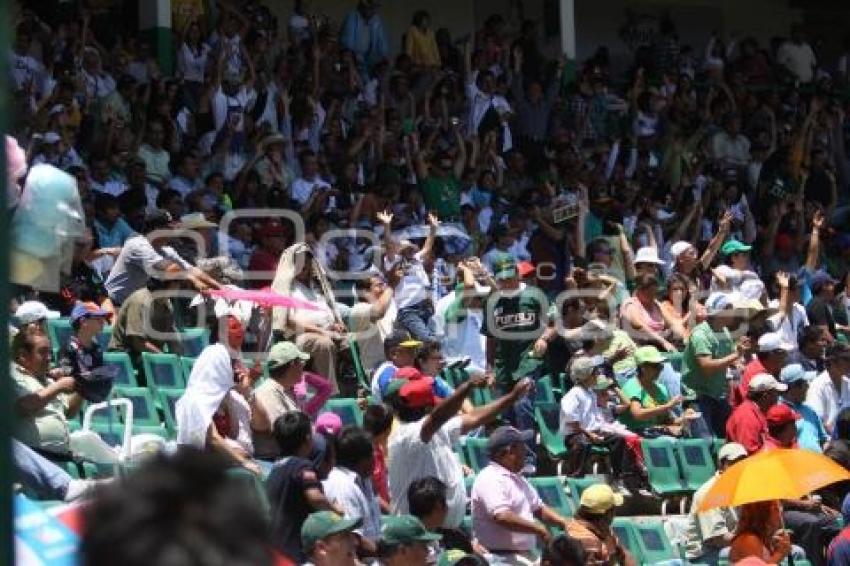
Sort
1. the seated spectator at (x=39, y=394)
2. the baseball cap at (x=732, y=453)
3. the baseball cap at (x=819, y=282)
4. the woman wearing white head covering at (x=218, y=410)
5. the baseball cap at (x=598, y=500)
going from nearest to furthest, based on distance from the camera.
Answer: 1. the seated spectator at (x=39, y=394)
2. the baseball cap at (x=598, y=500)
3. the woman wearing white head covering at (x=218, y=410)
4. the baseball cap at (x=732, y=453)
5. the baseball cap at (x=819, y=282)

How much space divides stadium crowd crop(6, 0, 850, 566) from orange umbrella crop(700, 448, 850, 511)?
0.11m

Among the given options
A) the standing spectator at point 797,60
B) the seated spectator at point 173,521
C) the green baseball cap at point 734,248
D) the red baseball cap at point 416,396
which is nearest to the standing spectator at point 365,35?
the green baseball cap at point 734,248

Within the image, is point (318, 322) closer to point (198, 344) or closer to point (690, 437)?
point (198, 344)

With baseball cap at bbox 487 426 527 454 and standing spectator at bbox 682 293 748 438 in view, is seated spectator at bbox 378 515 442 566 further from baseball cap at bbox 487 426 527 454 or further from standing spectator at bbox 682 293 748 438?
standing spectator at bbox 682 293 748 438

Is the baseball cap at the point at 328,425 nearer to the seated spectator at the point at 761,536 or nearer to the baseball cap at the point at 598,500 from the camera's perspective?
the baseball cap at the point at 598,500

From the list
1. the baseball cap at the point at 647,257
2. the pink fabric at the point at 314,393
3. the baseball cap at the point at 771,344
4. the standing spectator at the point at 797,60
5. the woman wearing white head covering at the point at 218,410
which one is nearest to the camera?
the woman wearing white head covering at the point at 218,410

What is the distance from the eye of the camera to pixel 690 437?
12812 mm

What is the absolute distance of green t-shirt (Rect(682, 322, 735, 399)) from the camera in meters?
13.0

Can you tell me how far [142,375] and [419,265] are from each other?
304 cm

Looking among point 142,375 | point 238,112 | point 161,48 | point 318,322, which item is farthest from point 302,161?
point 142,375

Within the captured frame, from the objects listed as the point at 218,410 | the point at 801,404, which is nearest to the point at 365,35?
the point at 801,404

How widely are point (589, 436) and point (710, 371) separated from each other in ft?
4.32

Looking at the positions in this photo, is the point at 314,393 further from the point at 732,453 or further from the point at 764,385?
the point at 764,385

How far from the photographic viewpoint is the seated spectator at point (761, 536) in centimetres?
883
